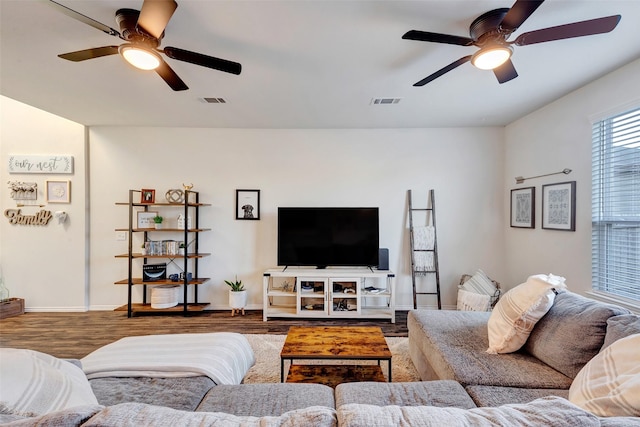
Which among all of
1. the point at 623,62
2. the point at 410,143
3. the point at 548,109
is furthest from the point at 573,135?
the point at 410,143

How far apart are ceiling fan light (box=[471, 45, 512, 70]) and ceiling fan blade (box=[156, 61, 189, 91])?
2189 millimetres

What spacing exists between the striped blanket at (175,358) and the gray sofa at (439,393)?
2.2 inches

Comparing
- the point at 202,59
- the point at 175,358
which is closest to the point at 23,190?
the point at 202,59

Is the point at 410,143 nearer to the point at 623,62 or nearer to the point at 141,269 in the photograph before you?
the point at 623,62

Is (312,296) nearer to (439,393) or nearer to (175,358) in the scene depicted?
(175,358)

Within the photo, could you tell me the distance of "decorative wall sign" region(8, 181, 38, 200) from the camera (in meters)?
3.83

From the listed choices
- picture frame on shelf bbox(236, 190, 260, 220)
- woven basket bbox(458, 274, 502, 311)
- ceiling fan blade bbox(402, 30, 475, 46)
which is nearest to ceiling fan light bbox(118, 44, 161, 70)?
ceiling fan blade bbox(402, 30, 475, 46)

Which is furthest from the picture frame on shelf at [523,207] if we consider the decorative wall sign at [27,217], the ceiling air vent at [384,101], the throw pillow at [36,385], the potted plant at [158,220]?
the decorative wall sign at [27,217]

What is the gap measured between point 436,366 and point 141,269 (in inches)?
160

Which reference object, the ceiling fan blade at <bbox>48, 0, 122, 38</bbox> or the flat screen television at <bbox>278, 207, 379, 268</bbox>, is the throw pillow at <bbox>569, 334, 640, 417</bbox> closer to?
the flat screen television at <bbox>278, 207, 379, 268</bbox>

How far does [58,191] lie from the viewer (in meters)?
3.88

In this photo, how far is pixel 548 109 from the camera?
3.13 m

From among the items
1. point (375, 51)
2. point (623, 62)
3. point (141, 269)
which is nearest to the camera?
point (375, 51)

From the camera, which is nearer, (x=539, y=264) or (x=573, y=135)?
(x=573, y=135)
